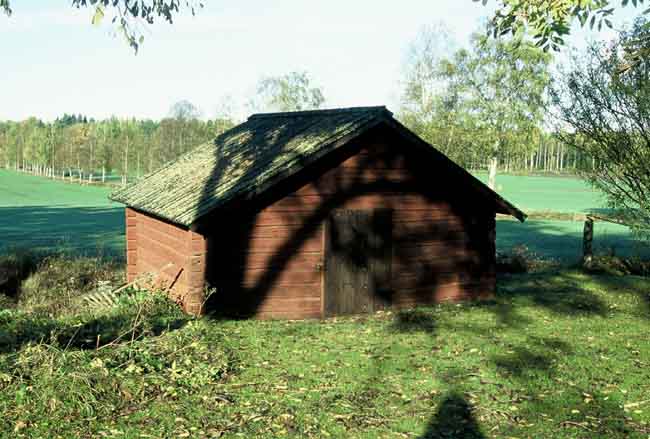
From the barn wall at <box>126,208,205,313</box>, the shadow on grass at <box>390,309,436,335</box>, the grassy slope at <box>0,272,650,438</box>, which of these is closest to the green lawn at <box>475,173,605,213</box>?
the shadow on grass at <box>390,309,436,335</box>

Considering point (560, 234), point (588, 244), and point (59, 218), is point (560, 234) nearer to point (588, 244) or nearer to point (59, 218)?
point (588, 244)

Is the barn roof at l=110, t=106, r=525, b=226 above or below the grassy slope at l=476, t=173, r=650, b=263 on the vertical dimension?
above

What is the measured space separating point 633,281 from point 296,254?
1179 cm

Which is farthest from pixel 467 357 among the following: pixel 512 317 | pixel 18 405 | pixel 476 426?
pixel 18 405

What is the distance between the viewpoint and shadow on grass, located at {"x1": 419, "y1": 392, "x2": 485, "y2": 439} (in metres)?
8.05

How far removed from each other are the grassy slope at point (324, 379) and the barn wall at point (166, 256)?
2.37 feet

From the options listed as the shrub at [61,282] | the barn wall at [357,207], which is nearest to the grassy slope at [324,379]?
the barn wall at [357,207]

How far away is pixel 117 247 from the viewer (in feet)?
116

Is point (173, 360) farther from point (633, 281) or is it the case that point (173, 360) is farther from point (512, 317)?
point (633, 281)

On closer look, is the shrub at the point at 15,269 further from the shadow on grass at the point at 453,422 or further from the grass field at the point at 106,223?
the shadow on grass at the point at 453,422

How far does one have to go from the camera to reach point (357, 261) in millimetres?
15820

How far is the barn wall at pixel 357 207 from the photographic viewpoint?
47.9 ft

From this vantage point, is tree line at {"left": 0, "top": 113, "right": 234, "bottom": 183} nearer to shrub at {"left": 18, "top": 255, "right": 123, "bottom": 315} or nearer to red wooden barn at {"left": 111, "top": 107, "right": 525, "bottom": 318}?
shrub at {"left": 18, "top": 255, "right": 123, "bottom": 315}

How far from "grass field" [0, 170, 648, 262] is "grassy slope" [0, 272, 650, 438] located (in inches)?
440
